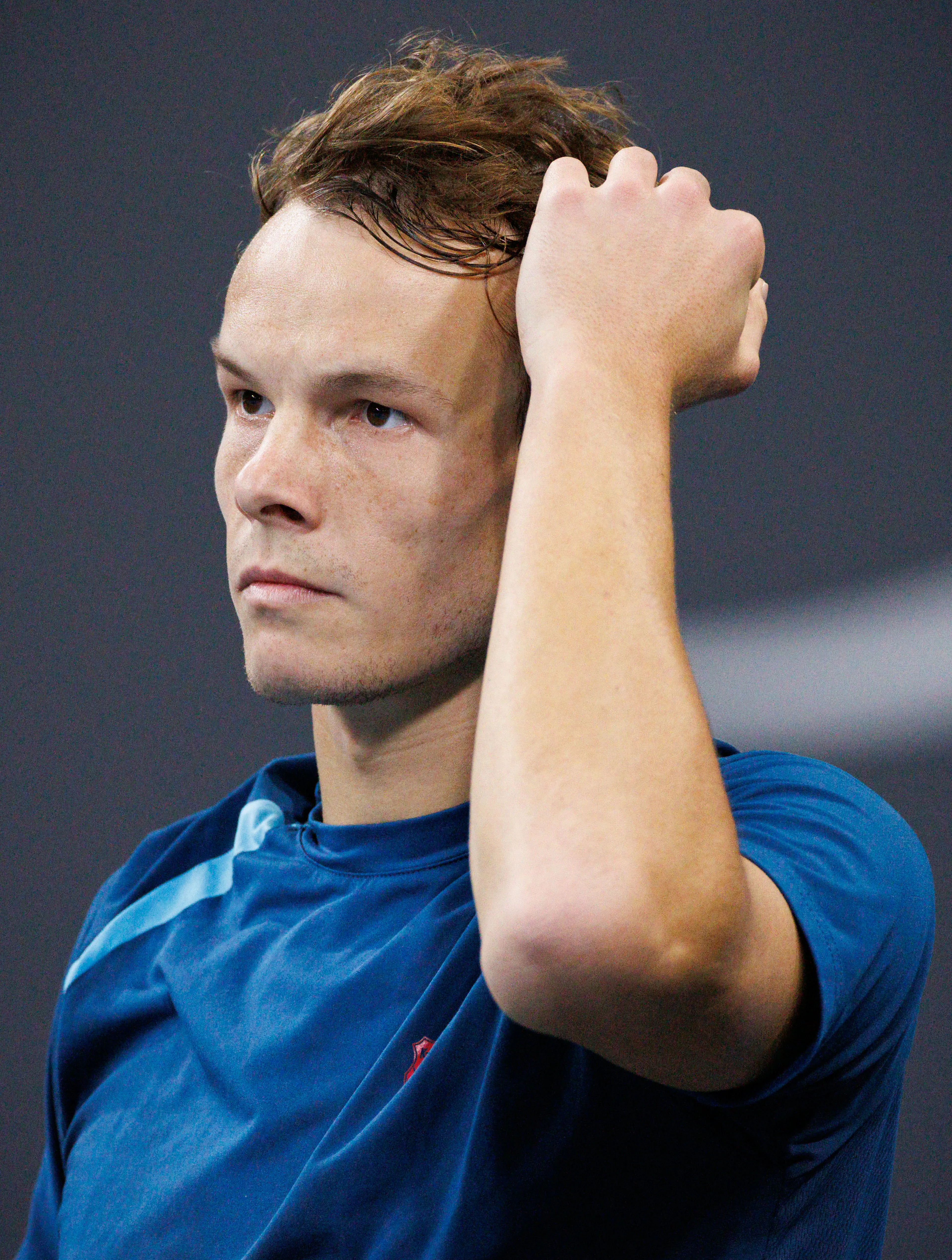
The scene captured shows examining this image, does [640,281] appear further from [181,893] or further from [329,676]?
[181,893]

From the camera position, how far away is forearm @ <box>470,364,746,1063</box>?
1.71 ft

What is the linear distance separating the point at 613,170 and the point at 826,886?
40cm

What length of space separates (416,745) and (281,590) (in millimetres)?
156

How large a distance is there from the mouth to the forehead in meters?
0.13

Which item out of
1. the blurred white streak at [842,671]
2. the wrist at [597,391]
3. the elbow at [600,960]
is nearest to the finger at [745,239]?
the wrist at [597,391]

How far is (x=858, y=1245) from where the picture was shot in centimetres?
75

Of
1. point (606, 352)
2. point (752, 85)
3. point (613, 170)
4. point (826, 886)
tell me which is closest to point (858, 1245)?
point (826, 886)

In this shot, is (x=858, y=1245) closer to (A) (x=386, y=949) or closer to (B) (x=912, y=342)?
(A) (x=386, y=949)

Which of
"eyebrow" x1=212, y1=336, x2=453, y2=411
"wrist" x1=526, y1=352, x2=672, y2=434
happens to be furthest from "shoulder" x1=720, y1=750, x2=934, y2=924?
"eyebrow" x1=212, y1=336, x2=453, y2=411

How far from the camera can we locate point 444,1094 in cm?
72

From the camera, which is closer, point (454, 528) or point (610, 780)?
point (610, 780)

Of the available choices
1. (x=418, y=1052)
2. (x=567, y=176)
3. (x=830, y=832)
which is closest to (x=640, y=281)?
(x=567, y=176)

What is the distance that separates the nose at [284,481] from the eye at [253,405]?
0.07 meters

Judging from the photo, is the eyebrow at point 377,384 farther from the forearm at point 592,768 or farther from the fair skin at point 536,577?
the forearm at point 592,768
